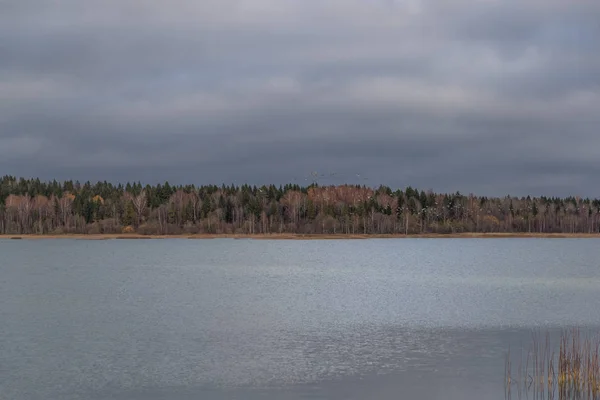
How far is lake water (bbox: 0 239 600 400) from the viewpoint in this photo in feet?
82.2

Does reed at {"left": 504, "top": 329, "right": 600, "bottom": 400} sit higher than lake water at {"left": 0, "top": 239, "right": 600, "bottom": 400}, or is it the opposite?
reed at {"left": 504, "top": 329, "right": 600, "bottom": 400}

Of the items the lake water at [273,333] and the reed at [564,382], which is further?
the lake water at [273,333]

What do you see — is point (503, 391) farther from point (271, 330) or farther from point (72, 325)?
point (72, 325)

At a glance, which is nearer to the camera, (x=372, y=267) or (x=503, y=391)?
(x=503, y=391)

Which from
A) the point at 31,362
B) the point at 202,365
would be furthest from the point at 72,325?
the point at 202,365

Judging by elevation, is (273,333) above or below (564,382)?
below

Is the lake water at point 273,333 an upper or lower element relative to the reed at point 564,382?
lower

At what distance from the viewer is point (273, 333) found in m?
36.9

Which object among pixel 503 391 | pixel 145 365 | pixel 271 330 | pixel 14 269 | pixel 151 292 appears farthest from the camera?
pixel 14 269

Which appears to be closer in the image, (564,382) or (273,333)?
(564,382)

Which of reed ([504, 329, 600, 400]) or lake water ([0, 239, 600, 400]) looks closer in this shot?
reed ([504, 329, 600, 400])

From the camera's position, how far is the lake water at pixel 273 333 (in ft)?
82.2

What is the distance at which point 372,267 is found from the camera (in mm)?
95375

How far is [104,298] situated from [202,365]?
94.8 feet
